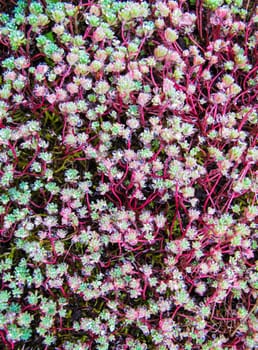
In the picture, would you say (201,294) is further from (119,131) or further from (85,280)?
(119,131)

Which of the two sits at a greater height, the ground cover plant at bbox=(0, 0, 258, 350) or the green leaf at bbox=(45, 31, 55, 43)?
the green leaf at bbox=(45, 31, 55, 43)

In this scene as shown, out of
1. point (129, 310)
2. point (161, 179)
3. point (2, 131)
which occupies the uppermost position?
point (2, 131)

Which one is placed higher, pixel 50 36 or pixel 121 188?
pixel 50 36

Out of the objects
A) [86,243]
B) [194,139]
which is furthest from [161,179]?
[86,243]

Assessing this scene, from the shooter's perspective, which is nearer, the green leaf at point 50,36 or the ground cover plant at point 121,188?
the ground cover plant at point 121,188

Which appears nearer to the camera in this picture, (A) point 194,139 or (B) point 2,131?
(B) point 2,131

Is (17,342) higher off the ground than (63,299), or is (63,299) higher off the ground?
(63,299)

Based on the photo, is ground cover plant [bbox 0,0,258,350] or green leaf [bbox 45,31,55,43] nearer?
ground cover plant [bbox 0,0,258,350]
